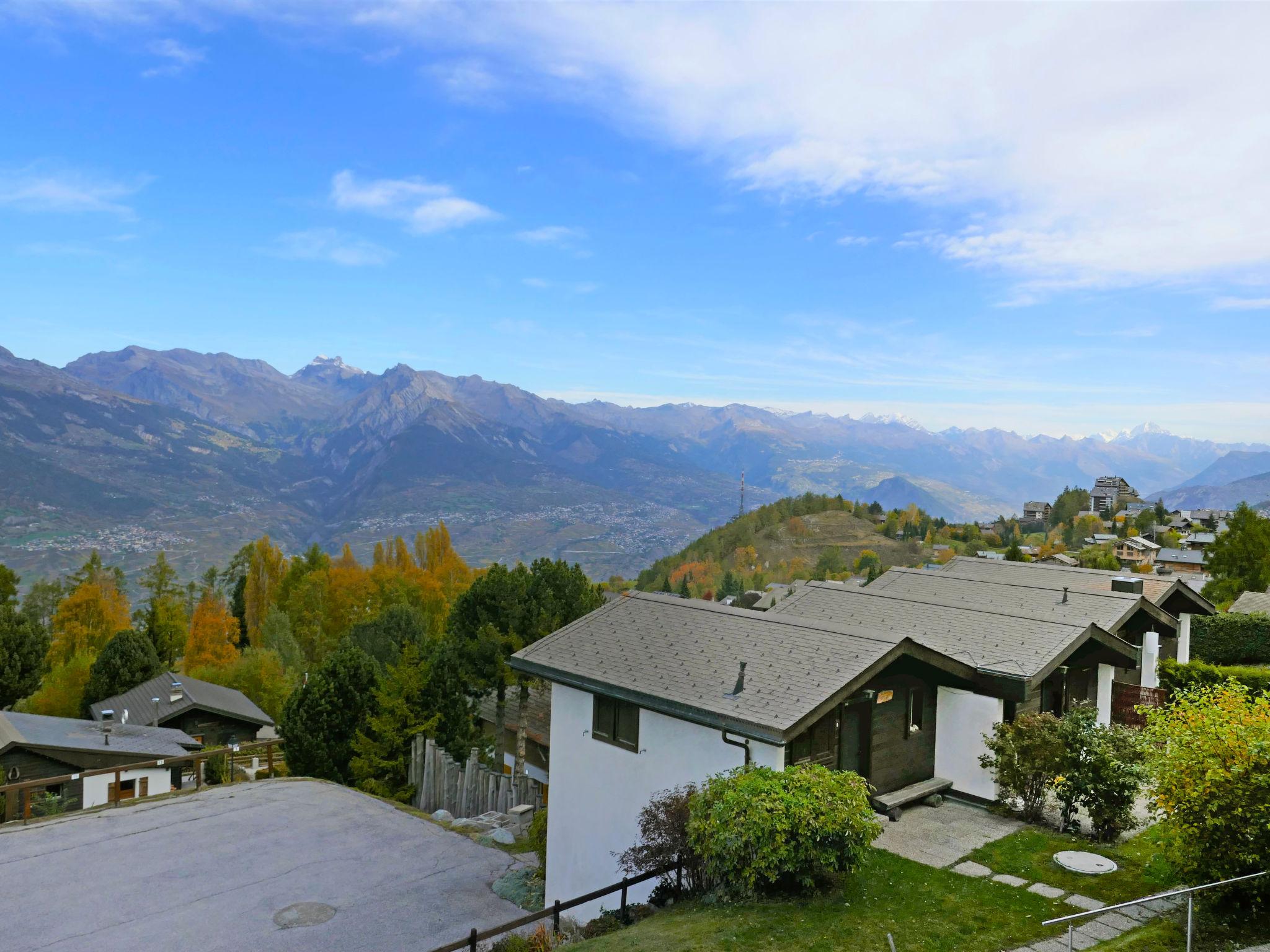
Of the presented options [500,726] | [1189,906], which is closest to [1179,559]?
[500,726]

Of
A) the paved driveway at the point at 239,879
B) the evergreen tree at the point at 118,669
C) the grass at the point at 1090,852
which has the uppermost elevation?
the grass at the point at 1090,852

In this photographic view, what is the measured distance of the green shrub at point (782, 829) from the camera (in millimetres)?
9484

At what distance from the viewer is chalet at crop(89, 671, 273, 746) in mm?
37000

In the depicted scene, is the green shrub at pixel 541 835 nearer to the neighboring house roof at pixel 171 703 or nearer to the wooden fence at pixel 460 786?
the wooden fence at pixel 460 786

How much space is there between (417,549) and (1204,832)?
8206cm

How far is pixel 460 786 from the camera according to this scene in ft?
77.8

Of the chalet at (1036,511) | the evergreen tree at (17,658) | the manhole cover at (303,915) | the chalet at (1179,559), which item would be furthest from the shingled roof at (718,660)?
the chalet at (1036,511)

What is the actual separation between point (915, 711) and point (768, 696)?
4.40 m

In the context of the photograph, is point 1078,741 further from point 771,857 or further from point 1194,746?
point 771,857

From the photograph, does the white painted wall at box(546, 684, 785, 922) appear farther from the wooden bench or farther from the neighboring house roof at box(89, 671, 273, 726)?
the neighboring house roof at box(89, 671, 273, 726)

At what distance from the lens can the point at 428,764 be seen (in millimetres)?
25172

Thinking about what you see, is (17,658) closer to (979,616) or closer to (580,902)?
(580,902)

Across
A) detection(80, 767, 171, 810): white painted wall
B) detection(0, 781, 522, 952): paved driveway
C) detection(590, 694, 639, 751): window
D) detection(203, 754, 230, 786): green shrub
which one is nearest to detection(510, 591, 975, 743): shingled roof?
detection(590, 694, 639, 751): window

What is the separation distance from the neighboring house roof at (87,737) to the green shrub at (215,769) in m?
1.00
